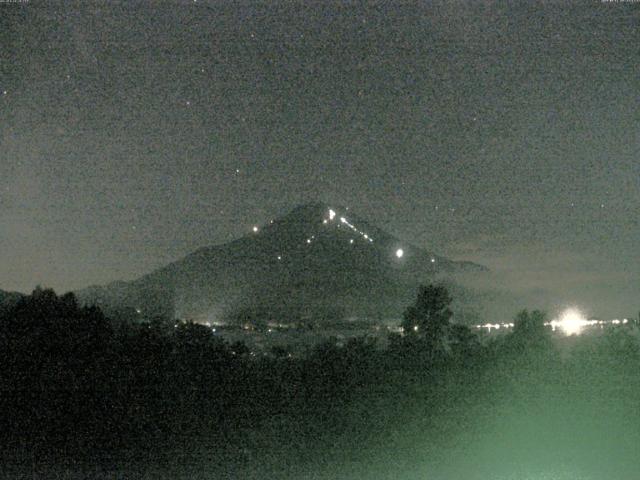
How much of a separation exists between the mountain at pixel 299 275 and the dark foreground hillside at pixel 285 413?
84.4ft

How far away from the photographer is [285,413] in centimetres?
1284

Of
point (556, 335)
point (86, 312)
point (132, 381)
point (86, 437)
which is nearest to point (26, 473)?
point (86, 437)

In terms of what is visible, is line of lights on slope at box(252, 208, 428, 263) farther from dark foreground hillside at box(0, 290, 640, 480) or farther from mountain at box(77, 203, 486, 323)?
dark foreground hillside at box(0, 290, 640, 480)

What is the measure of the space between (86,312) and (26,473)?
4.16 meters

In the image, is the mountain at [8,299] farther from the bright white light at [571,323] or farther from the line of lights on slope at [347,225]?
the line of lights on slope at [347,225]

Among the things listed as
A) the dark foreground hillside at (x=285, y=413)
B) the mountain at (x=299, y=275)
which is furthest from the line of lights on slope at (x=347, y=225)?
the dark foreground hillside at (x=285, y=413)

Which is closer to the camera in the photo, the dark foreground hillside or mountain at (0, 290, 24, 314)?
the dark foreground hillside

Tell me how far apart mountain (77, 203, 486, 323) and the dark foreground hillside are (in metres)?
25.7

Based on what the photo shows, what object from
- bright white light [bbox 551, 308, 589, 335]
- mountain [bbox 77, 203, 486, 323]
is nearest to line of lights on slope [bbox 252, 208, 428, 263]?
mountain [bbox 77, 203, 486, 323]

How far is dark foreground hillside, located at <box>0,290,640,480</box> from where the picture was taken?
37.2ft

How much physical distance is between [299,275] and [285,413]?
44.6 metres

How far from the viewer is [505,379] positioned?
1402 cm

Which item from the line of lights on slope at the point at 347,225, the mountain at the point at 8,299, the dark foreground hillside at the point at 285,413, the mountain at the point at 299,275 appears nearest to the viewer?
the dark foreground hillside at the point at 285,413

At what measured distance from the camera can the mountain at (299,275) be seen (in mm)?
46062
